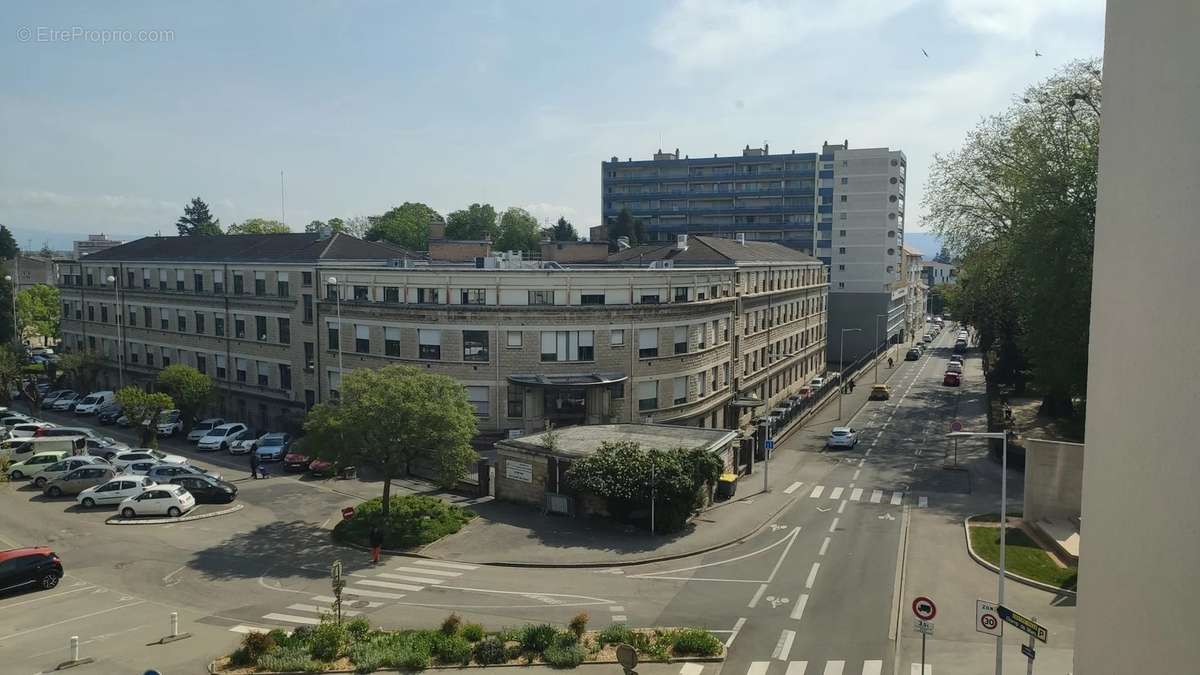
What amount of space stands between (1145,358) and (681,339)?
45.2 meters

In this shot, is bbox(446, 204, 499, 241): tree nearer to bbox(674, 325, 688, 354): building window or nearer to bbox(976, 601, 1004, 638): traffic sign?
bbox(674, 325, 688, 354): building window

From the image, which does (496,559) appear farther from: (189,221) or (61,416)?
(189,221)

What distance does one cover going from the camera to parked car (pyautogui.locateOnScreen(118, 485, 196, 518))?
3672 centimetres

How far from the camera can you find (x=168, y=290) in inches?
2670

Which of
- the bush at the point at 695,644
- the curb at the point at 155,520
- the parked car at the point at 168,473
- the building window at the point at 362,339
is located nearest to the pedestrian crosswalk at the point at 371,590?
the bush at the point at 695,644

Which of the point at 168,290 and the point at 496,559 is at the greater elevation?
the point at 168,290

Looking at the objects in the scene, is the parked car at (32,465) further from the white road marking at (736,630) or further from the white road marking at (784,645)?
the white road marking at (784,645)

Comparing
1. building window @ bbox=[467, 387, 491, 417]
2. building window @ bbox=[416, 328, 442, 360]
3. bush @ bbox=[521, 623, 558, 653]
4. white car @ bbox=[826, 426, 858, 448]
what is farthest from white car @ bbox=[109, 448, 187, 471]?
white car @ bbox=[826, 426, 858, 448]

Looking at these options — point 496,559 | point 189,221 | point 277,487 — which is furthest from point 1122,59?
point 189,221

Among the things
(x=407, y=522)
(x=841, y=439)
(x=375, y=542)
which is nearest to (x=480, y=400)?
(x=407, y=522)

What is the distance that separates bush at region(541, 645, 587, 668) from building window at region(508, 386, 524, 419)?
1071 inches

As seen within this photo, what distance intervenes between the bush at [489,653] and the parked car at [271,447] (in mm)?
30614

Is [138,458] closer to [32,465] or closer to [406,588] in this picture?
[32,465]

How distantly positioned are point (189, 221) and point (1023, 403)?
149m
